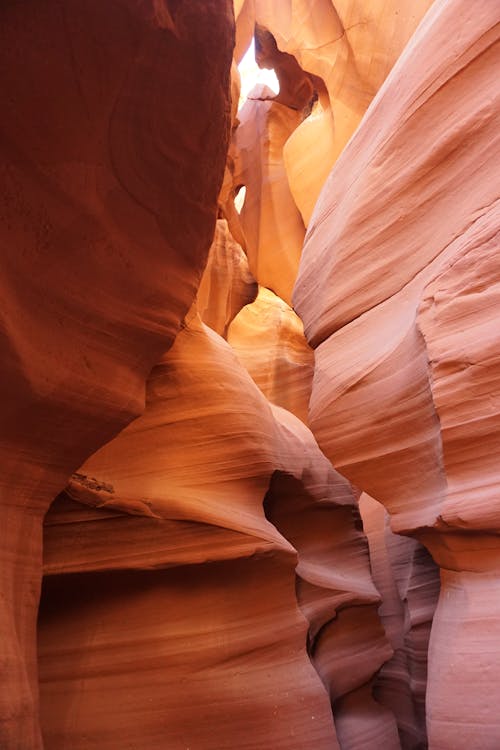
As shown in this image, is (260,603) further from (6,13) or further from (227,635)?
(6,13)

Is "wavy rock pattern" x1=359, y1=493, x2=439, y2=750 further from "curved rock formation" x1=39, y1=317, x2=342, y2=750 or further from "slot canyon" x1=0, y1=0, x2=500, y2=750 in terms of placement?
"curved rock formation" x1=39, y1=317, x2=342, y2=750

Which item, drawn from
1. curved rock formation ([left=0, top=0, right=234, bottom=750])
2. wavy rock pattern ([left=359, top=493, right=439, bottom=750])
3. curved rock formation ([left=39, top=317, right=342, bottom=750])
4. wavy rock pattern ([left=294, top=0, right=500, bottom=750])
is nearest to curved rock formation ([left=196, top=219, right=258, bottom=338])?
wavy rock pattern ([left=359, top=493, right=439, bottom=750])

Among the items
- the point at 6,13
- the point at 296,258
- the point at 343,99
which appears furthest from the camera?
the point at 296,258

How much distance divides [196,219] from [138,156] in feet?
1.35

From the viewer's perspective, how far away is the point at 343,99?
7.70m

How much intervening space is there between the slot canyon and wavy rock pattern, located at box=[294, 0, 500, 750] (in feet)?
0.05

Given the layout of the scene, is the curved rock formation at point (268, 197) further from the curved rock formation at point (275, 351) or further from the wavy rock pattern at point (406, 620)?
the wavy rock pattern at point (406, 620)

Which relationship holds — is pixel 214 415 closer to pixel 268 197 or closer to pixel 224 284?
pixel 224 284

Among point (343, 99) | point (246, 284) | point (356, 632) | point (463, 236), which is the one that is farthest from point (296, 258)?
point (463, 236)

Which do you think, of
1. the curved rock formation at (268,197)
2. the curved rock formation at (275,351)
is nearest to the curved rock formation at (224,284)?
the curved rock formation at (275,351)

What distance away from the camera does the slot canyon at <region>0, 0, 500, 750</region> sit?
238 centimetres

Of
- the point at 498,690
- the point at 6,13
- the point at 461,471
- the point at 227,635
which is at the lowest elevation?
the point at 227,635

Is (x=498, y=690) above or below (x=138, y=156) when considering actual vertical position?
below

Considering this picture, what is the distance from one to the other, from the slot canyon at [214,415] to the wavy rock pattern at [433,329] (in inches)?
0.5
